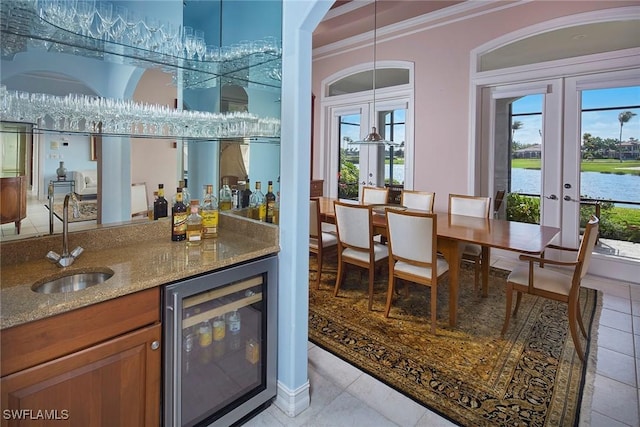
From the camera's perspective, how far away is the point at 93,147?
1805 millimetres

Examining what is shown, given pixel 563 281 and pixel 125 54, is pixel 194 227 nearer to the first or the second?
pixel 125 54

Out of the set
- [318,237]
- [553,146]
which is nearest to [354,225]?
[318,237]

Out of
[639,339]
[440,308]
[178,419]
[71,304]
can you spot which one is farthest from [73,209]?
[639,339]

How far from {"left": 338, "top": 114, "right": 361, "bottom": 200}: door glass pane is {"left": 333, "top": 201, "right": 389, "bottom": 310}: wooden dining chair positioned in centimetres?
322

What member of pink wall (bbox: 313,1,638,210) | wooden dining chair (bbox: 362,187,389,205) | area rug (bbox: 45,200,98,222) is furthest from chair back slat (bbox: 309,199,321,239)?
pink wall (bbox: 313,1,638,210)

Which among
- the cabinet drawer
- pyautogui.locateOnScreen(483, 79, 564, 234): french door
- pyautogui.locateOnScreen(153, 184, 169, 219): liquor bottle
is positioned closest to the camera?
the cabinet drawer

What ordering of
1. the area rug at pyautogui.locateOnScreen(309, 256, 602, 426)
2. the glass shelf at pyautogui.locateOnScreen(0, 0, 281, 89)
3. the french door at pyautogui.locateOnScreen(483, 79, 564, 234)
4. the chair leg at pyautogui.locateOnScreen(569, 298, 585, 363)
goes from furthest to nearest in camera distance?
the french door at pyautogui.locateOnScreen(483, 79, 564, 234)
the chair leg at pyautogui.locateOnScreen(569, 298, 585, 363)
the area rug at pyautogui.locateOnScreen(309, 256, 602, 426)
the glass shelf at pyautogui.locateOnScreen(0, 0, 281, 89)

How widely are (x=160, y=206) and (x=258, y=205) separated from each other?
1.92 ft

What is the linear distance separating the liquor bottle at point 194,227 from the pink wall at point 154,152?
0.33 meters

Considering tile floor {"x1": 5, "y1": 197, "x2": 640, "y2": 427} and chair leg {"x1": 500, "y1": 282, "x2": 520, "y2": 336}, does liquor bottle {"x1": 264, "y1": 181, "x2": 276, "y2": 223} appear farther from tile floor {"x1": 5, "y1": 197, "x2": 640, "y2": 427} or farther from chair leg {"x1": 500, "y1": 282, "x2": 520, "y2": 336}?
chair leg {"x1": 500, "y1": 282, "x2": 520, "y2": 336}

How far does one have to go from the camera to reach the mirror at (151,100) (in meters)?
1.64

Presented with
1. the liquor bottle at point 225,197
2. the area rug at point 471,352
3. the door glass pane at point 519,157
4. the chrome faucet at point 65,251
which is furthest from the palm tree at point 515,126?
the chrome faucet at point 65,251

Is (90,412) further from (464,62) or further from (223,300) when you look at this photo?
(464,62)

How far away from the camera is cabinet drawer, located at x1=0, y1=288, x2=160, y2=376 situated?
42.2 inches
